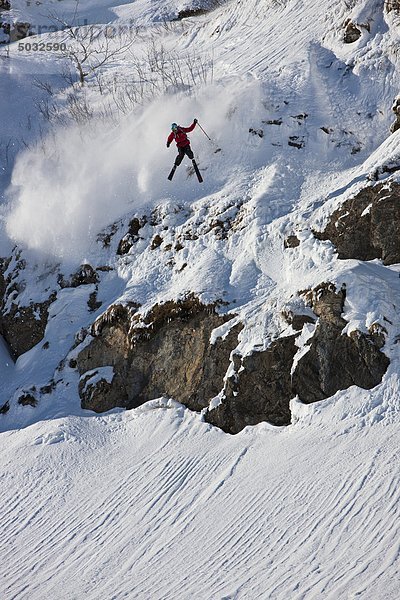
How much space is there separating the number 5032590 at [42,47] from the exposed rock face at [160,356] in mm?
19546

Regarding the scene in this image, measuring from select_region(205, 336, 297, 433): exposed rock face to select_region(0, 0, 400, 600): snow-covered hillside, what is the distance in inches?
2.7

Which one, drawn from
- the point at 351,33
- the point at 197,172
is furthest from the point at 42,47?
the point at 197,172

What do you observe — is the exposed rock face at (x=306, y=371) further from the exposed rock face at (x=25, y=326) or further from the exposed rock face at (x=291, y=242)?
the exposed rock face at (x=25, y=326)

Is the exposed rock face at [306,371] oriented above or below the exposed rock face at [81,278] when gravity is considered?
below

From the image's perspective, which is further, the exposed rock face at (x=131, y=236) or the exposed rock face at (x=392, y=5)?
the exposed rock face at (x=392, y=5)

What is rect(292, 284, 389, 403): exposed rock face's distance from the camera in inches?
467

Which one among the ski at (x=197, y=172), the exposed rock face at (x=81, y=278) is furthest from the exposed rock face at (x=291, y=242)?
the exposed rock face at (x=81, y=278)

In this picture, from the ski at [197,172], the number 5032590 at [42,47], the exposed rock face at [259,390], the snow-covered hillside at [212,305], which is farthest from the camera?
the number 5032590 at [42,47]

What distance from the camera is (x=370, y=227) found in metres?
14.0

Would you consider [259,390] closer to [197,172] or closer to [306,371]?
[306,371]

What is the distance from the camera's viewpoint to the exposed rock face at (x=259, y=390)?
12539 millimetres

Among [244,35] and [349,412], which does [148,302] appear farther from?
[244,35]

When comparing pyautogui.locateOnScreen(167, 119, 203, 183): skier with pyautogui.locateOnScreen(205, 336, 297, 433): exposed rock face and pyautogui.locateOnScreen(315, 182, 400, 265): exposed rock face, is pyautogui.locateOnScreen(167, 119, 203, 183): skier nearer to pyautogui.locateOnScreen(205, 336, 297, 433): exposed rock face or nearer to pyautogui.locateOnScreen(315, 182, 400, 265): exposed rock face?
pyautogui.locateOnScreen(315, 182, 400, 265): exposed rock face

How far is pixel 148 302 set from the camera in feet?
50.6
